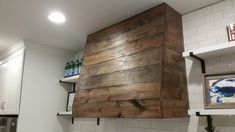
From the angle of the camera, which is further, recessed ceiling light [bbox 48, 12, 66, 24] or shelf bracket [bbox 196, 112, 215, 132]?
recessed ceiling light [bbox 48, 12, 66, 24]

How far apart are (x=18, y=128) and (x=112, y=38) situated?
150cm

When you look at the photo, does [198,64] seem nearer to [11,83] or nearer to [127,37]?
[127,37]

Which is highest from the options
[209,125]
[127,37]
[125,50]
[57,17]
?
[57,17]

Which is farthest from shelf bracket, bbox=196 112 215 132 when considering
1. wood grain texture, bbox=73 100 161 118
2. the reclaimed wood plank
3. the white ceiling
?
the white ceiling

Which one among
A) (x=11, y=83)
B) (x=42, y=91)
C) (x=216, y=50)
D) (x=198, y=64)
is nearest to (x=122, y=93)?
(x=198, y=64)

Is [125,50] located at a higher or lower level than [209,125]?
higher

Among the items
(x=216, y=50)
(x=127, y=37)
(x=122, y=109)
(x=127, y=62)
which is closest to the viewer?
(x=216, y=50)

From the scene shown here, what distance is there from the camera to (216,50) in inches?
54.5

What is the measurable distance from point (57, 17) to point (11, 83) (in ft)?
4.16

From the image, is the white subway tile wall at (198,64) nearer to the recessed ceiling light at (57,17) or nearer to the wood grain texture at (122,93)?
the wood grain texture at (122,93)

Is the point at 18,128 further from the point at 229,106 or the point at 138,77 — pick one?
the point at 229,106

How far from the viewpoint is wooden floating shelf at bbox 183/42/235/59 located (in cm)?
133

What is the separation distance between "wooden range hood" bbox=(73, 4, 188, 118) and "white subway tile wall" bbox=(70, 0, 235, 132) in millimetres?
76

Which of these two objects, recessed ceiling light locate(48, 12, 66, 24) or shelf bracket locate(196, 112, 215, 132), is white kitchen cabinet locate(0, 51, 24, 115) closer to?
recessed ceiling light locate(48, 12, 66, 24)
